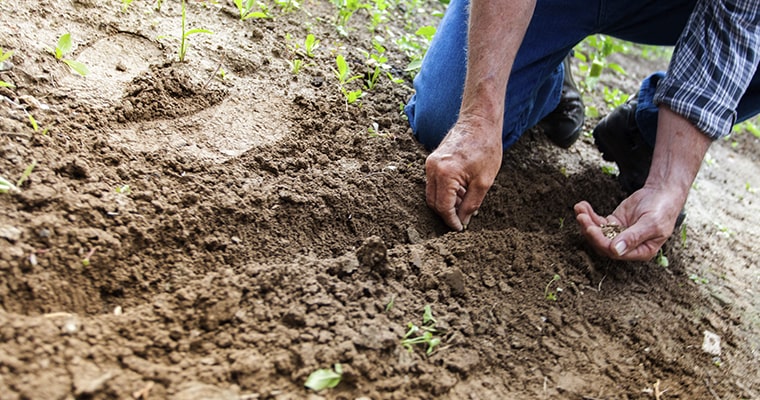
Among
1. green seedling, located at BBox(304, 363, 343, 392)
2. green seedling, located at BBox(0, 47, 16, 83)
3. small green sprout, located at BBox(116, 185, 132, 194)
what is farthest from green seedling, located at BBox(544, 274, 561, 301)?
green seedling, located at BBox(0, 47, 16, 83)

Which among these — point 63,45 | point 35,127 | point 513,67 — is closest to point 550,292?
point 513,67

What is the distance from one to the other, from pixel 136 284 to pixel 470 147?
1053mm

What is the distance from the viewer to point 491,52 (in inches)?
74.2

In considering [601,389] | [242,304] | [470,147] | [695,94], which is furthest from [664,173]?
[242,304]

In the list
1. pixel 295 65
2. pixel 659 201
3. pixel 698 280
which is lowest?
pixel 698 280

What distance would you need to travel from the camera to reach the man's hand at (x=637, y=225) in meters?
1.90

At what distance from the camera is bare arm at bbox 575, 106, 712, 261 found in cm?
192

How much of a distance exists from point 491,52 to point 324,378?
3.89 feet

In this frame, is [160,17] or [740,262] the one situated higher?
[160,17]

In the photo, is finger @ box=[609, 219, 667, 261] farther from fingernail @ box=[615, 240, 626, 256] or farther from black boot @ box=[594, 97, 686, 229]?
black boot @ box=[594, 97, 686, 229]

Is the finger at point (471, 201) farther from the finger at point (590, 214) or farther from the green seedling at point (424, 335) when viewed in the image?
the green seedling at point (424, 335)

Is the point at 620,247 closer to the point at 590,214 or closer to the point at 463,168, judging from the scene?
the point at 590,214

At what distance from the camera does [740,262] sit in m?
2.50

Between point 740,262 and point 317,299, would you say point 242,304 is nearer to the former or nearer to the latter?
point 317,299
